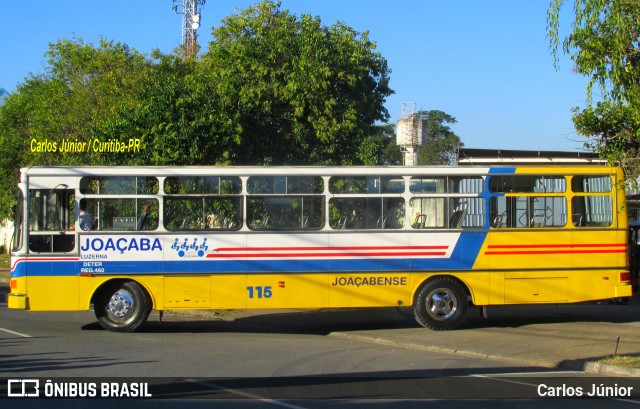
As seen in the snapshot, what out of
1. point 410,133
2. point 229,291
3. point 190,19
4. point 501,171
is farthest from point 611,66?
point 190,19

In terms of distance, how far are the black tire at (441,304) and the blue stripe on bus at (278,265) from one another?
330 mm

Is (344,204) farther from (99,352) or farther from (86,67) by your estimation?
(86,67)

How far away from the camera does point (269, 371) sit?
412 inches

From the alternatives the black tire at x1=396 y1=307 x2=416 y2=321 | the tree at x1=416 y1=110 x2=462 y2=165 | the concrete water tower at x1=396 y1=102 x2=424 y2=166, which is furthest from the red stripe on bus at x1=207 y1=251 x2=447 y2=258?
the tree at x1=416 y1=110 x2=462 y2=165

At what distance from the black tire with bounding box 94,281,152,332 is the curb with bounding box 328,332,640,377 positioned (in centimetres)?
382

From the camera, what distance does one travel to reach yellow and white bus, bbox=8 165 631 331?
14383 millimetres

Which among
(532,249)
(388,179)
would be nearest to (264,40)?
(388,179)

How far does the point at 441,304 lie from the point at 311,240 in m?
2.92

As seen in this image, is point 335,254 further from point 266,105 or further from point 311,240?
point 266,105

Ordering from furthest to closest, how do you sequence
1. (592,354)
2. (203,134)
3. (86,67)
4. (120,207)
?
(86,67) < (203,134) < (120,207) < (592,354)

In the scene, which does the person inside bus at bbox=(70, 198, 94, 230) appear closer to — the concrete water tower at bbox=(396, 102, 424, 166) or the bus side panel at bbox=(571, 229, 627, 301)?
the bus side panel at bbox=(571, 229, 627, 301)

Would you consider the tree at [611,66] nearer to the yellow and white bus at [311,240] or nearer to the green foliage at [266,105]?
the yellow and white bus at [311,240]

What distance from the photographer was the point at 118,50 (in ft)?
119

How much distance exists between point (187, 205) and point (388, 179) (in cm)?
400
